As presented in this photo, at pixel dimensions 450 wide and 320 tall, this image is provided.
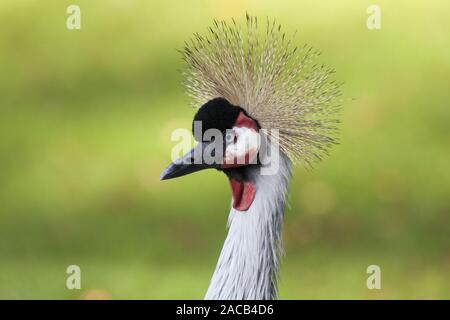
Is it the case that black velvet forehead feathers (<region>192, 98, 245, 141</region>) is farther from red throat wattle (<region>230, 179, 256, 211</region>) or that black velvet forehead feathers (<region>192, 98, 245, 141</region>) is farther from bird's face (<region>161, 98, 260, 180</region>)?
red throat wattle (<region>230, 179, 256, 211</region>)

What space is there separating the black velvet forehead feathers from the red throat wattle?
13cm

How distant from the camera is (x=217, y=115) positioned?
1802 mm

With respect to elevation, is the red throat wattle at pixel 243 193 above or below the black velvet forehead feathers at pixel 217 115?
below

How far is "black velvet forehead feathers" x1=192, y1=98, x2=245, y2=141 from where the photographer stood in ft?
5.89

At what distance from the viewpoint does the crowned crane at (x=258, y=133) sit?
1.84 metres

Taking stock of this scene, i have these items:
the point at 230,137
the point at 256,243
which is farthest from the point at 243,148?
the point at 256,243

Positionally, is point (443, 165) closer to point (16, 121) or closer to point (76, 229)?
point (76, 229)

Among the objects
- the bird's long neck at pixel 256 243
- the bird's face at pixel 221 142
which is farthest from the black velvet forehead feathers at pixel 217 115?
the bird's long neck at pixel 256 243

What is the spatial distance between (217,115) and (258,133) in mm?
106

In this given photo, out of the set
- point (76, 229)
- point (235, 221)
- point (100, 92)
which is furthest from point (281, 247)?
point (100, 92)

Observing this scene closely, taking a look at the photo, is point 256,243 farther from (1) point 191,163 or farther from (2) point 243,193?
(1) point 191,163

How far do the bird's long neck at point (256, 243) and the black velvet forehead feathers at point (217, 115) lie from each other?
0.39ft

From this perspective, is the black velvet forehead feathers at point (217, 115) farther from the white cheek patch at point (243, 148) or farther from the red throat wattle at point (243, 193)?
the red throat wattle at point (243, 193)

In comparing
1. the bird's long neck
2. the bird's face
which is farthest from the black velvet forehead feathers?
the bird's long neck
